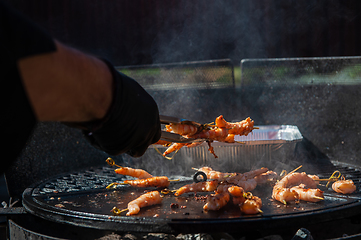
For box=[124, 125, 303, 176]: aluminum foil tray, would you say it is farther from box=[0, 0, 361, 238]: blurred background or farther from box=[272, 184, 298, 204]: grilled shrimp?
box=[272, 184, 298, 204]: grilled shrimp

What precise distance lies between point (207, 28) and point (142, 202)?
448 cm

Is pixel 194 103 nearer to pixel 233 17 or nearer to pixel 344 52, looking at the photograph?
pixel 233 17

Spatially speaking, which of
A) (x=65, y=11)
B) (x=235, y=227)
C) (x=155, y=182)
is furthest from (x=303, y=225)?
(x=65, y=11)

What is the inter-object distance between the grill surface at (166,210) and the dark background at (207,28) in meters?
3.16

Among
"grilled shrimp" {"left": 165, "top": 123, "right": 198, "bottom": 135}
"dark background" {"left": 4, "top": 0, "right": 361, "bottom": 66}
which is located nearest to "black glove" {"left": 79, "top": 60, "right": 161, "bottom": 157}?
"grilled shrimp" {"left": 165, "top": 123, "right": 198, "bottom": 135}

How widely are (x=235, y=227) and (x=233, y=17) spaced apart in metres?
4.91

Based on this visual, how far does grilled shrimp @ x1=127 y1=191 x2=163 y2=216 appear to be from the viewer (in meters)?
2.42

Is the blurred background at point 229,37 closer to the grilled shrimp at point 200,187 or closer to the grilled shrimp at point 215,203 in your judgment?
the grilled shrimp at point 200,187

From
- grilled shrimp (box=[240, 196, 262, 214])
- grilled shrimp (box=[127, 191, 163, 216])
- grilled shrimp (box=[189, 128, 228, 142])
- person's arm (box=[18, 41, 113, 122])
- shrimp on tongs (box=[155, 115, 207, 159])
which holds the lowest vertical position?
grilled shrimp (box=[127, 191, 163, 216])

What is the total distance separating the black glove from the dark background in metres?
4.12

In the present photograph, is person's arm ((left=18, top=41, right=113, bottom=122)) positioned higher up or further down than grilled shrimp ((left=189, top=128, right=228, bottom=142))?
Result: higher up

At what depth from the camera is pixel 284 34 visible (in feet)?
18.9

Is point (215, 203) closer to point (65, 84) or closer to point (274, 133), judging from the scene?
point (65, 84)

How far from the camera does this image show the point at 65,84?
1.19 metres
